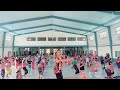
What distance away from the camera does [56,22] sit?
8359 millimetres

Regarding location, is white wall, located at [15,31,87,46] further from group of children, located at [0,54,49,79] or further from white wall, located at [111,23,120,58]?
white wall, located at [111,23,120,58]

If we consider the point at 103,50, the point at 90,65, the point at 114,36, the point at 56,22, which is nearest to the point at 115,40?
the point at 114,36

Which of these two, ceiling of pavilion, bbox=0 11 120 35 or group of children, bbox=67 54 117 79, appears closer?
group of children, bbox=67 54 117 79

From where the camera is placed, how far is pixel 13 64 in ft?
22.7

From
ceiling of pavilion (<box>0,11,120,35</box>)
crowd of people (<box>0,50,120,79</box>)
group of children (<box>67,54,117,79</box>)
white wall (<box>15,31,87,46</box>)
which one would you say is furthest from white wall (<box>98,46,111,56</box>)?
white wall (<box>15,31,87,46</box>)

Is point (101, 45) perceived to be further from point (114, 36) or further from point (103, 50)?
point (114, 36)

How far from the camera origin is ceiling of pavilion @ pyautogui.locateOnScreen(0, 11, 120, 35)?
7.57 metres

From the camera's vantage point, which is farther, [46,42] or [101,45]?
[101,45]

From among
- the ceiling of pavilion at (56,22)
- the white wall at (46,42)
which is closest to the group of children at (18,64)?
the white wall at (46,42)

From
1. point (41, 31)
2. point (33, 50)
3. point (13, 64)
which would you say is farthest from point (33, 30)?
point (13, 64)
